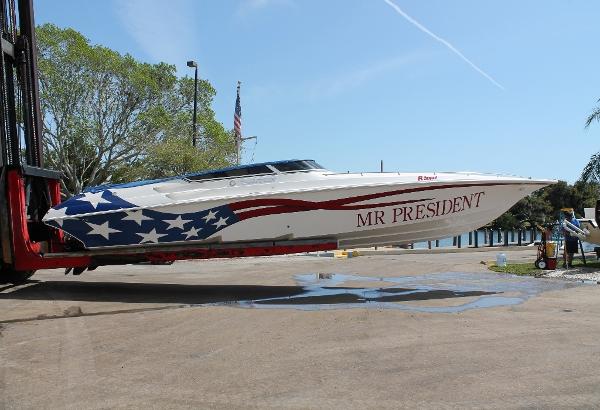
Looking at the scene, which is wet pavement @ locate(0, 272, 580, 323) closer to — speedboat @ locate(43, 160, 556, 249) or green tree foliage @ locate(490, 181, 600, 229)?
speedboat @ locate(43, 160, 556, 249)

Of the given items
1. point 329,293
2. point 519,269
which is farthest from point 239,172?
point 519,269

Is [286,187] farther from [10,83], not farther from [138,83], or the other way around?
[138,83]

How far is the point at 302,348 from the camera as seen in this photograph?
565cm

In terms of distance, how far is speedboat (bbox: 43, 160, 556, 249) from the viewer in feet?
32.6

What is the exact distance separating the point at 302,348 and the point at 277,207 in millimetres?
4498

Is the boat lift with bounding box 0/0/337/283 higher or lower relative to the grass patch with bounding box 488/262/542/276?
higher

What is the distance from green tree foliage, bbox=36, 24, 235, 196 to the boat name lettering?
780 inches

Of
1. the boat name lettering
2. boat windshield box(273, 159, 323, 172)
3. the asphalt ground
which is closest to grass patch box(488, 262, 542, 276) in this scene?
the asphalt ground

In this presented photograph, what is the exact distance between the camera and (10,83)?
11.0 m

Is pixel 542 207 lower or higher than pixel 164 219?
lower

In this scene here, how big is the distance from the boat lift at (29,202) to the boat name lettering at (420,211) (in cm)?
79

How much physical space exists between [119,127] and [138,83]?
2.70 meters

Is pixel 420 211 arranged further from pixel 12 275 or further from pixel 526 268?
pixel 12 275

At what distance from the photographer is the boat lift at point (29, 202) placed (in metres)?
10.0
